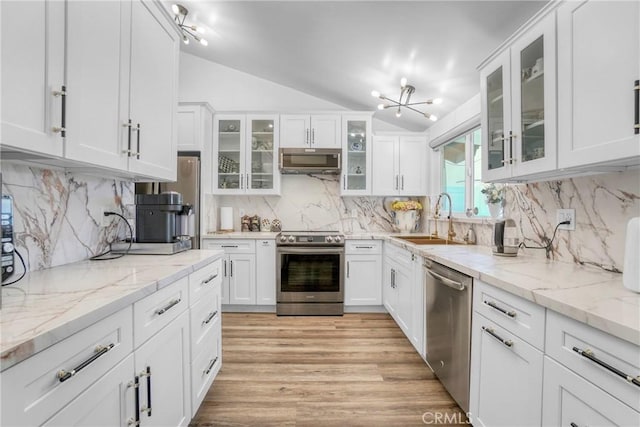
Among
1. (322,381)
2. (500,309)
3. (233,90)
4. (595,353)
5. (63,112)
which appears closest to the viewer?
(595,353)

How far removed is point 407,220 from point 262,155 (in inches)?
81.1

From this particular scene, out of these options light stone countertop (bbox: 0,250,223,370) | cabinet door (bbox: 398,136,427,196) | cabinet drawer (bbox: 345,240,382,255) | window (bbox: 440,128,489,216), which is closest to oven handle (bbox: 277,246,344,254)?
cabinet drawer (bbox: 345,240,382,255)

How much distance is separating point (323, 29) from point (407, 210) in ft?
7.55

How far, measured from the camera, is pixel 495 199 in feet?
7.48

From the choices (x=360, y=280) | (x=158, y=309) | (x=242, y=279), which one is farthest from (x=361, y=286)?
(x=158, y=309)

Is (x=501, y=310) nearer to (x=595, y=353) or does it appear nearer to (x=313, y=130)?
(x=595, y=353)

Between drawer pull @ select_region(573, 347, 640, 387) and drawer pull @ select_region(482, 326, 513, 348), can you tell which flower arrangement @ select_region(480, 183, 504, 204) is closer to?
drawer pull @ select_region(482, 326, 513, 348)

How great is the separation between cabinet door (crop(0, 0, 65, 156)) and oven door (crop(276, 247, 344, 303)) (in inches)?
96.5

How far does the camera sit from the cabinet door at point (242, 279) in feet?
11.0

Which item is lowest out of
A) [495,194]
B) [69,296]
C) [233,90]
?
[69,296]

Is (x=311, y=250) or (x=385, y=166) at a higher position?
(x=385, y=166)

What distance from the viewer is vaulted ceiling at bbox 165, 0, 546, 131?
1.86 metres

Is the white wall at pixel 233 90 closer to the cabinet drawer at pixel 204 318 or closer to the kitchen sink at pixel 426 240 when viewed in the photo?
the kitchen sink at pixel 426 240

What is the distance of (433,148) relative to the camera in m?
3.62
